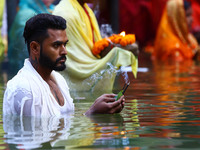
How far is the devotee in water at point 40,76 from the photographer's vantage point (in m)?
5.32

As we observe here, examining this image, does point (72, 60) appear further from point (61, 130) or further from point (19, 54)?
point (61, 130)

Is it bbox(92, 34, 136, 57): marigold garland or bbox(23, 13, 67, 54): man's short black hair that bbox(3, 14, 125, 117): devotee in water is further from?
bbox(92, 34, 136, 57): marigold garland

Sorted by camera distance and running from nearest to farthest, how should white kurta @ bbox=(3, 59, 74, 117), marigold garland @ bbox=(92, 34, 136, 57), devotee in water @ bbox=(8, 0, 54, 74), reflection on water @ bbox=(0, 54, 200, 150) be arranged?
reflection on water @ bbox=(0, 54, 200, 150)
white kurta @ bbox=(3, 59, 74, 117)
marigold garland @ bbox=(92, 34, 136, 57)
devotee in water @ bbox=(8, 0, 54, 74)

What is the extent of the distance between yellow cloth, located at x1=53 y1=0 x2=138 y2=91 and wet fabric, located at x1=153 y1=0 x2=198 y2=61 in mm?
9047

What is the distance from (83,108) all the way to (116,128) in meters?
1.54

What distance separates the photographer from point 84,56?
884 centimetres

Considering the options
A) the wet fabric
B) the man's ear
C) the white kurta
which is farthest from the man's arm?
the wet fabric

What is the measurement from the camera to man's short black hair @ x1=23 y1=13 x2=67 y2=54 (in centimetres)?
547

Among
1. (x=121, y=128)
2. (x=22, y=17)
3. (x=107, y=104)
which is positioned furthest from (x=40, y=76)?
(x=22, y=17)

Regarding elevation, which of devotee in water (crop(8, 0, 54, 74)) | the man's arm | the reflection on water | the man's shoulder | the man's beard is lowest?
the reflection on water

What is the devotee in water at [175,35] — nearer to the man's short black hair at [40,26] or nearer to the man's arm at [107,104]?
the man's arm at [107,104]

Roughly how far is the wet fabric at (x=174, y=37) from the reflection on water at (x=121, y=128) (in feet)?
32.8

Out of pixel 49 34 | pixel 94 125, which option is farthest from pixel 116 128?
pixel 49 34

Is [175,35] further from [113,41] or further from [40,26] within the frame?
[40,26]
